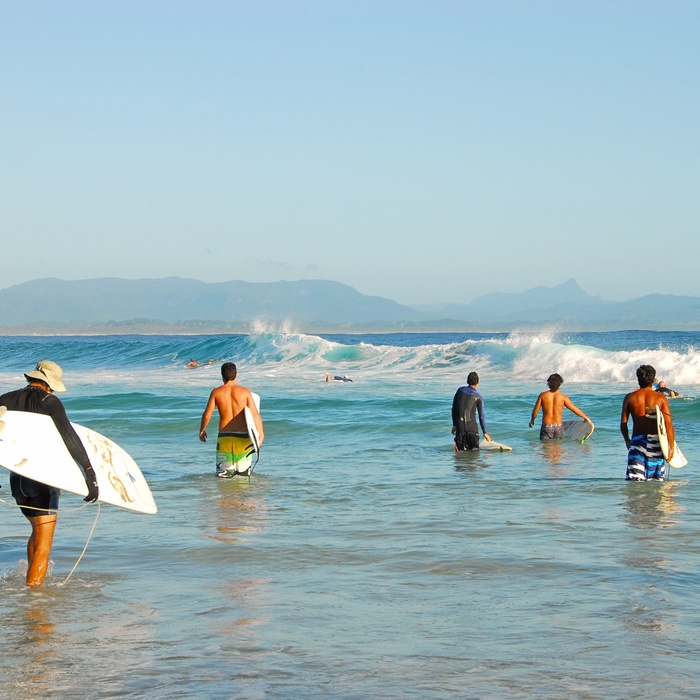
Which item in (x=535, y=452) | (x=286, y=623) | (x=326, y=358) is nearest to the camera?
(x=286, y=623)

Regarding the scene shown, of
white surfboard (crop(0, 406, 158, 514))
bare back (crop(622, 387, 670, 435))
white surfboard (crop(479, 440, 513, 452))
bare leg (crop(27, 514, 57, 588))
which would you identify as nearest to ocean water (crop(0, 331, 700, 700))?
bare leg (crop(27, 514, 57, 588))

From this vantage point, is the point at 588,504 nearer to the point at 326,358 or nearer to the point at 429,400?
the point at 429,400

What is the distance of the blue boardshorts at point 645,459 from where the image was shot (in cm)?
1009

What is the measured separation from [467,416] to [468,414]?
0.03m

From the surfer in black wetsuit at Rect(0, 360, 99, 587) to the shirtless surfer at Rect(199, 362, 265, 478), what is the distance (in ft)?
14.5

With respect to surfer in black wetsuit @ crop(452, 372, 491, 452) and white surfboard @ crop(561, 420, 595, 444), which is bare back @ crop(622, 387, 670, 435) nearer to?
surfer in black wetsuit @ crop(452, 372, 491, 452)

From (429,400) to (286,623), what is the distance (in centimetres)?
1785

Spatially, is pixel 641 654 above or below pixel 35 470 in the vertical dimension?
below

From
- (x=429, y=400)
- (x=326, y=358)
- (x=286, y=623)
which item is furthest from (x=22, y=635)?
(x=326, y=358)

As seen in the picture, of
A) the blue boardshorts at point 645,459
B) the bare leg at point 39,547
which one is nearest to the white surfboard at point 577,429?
the blue boardshorts at point 645,459

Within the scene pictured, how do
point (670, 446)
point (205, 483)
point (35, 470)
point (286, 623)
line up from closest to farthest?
point (286, 623)
point (35, 470)
point (670, 446)
point (205, 483)

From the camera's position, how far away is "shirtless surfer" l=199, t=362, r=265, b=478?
10.8 meters

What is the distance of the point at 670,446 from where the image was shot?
10.0 metres

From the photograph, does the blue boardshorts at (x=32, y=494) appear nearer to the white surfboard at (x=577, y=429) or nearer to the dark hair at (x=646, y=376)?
the dark hair at (x=646, y=376)
